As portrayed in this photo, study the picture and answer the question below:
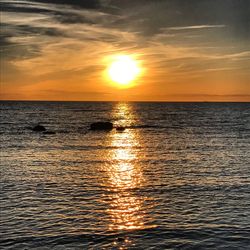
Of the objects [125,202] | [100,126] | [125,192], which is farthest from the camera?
[100,126]

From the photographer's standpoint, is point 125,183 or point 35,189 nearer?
point 35,189

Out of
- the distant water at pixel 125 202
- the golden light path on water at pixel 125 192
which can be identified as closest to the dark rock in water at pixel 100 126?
the golden light path on water at pixel 125 192

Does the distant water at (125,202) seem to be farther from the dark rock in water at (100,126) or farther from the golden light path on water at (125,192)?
the dark rock in water at (100,126)

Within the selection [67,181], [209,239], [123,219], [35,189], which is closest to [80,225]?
[123,219]

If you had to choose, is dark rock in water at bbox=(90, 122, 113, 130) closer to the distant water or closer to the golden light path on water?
the golden light path on water

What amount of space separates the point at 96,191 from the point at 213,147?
30.8m

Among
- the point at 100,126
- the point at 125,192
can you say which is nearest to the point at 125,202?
the point at 125,192

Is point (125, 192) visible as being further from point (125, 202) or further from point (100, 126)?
point (100, 126)

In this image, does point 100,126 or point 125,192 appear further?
point 100,126

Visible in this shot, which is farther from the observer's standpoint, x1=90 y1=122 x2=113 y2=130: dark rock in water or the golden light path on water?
x1=90 y1=122 x2=113 y2=130: dark rock in water

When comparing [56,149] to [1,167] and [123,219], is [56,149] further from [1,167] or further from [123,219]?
[123,219]

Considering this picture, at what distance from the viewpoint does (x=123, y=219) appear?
72.4 ft

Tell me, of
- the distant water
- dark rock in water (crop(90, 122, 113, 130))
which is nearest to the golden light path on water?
the distant water

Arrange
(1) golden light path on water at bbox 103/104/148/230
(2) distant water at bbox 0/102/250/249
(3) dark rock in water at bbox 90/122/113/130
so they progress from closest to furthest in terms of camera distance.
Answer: (2) distant water at bbox 0/102/250/249 → (1) golden light path on water at bbox 103/104/148/230 → (3) dark rock in water at bbox 90/122/113/130
